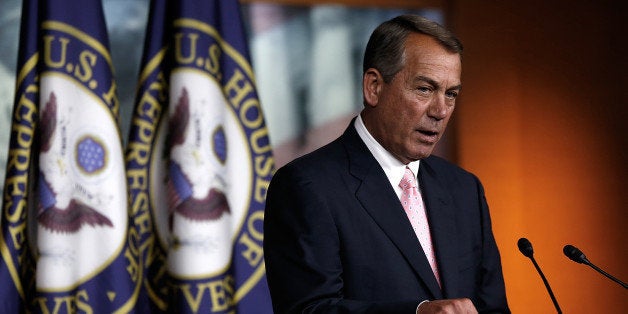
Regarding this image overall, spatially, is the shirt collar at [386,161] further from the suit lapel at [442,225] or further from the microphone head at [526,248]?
the microphone head at [526,248]

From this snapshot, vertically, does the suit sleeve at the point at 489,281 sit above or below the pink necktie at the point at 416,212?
below

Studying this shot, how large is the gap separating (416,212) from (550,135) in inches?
86.0

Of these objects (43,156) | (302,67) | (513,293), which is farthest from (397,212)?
(513,293)

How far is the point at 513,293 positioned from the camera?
3.64 meters

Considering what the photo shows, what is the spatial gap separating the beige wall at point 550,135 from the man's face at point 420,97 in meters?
2.00

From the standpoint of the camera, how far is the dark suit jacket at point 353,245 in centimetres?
153

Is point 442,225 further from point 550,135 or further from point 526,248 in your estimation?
point 550,135

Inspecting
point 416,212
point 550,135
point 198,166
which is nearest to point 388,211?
point 416,212

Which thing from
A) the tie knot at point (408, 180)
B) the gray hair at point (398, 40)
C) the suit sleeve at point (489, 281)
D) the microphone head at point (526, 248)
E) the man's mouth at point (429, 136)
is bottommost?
the suit sleeve at point (489, 281)

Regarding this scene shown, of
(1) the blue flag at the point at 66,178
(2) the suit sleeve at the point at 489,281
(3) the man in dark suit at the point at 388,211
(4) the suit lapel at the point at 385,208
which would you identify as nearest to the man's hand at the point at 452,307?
(3) the man in dark suit at the point at 388,211

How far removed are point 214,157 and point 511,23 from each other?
1624mm

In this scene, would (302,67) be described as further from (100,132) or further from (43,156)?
(43,156)

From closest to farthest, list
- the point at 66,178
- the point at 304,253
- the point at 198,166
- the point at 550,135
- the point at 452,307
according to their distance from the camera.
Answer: the point at 452,307 < the point at 304,253 < the point at 66,178 < the point at 198,166 < the point at 550,135

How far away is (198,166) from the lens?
10.00ft
